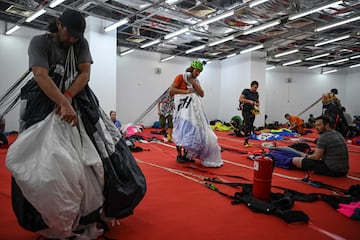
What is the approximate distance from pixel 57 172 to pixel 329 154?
132 inches

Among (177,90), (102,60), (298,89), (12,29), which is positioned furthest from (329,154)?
(298,89)

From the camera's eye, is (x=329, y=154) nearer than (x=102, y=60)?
Yes

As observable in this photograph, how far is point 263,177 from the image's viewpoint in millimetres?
2381

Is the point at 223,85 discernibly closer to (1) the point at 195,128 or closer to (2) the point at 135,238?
(1) the point at 195,128

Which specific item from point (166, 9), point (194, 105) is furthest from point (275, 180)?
point (166, 9)

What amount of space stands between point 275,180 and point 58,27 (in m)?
2.87

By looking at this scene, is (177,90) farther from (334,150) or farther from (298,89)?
(298,89)

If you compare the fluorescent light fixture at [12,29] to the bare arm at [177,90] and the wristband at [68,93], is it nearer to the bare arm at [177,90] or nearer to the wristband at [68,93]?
the bare arm at [177,90]

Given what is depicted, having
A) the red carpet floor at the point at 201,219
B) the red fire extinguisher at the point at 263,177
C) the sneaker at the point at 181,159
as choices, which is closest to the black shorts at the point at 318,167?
the red carpet floor at the point at 201,219

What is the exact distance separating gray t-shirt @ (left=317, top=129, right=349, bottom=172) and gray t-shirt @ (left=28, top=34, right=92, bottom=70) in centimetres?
310

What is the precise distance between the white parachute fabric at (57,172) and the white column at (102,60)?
21.0 ft

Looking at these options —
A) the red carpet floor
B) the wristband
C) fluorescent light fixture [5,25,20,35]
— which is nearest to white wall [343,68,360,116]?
the red carpet floor

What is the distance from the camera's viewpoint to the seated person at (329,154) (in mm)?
3438

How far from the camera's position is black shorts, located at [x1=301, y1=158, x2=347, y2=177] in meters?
3.50
